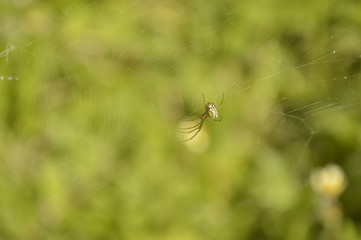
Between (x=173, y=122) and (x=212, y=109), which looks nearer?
(x=212, y=109)

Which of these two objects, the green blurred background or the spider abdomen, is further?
the green blurred background

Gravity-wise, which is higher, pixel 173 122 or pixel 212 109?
pixel 173 122

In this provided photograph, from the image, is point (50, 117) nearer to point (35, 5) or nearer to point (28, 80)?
point (28, 80)

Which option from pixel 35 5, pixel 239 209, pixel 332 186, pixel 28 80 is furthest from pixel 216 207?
pixel 35 5

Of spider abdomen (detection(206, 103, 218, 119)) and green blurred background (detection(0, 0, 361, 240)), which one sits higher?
green blurred background (detection(0, 0, 361, 240))

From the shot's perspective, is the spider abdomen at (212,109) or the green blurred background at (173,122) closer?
the spider abdomen at (212,109)

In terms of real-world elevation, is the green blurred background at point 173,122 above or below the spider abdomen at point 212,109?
above

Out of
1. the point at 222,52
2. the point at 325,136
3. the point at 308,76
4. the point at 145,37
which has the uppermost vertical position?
the point at 145,37

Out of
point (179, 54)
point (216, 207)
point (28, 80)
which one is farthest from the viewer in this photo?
point (28, 80)
